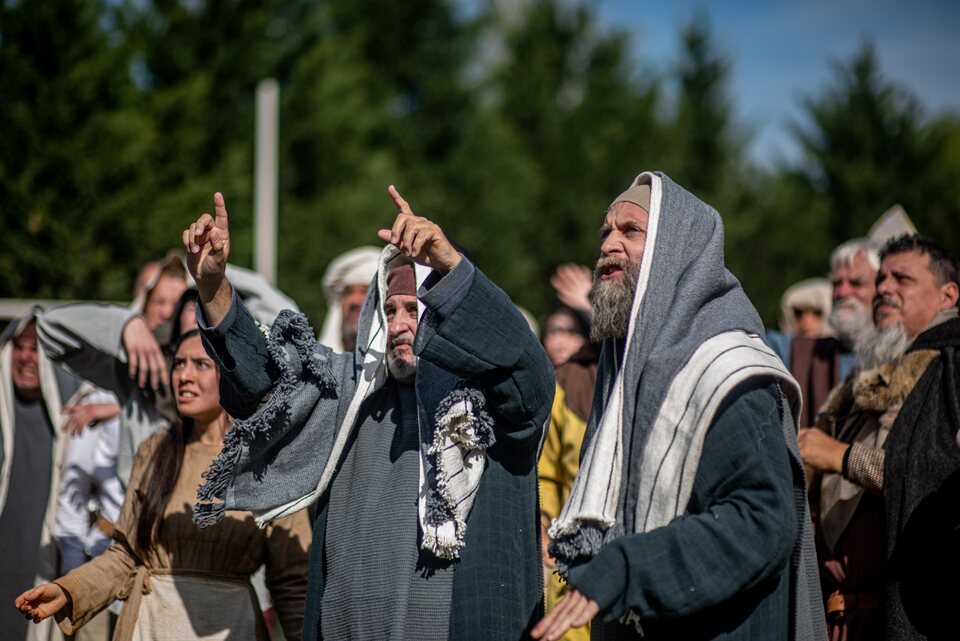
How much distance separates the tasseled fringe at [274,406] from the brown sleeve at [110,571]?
2.27 feet

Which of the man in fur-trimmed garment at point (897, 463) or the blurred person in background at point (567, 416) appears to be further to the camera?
the blurred person in background at point (567, 416)

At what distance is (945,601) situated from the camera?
3.60 meters

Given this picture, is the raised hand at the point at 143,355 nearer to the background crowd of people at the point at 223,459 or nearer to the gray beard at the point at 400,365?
the background crowd of people at the point at 223,459

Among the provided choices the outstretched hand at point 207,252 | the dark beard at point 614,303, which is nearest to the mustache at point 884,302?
the dark beard at point 614,303

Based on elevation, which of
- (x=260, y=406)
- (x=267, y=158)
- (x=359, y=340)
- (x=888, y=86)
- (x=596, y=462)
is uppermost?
(x=888, y=86)

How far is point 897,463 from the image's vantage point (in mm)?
3801

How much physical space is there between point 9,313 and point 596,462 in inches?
179

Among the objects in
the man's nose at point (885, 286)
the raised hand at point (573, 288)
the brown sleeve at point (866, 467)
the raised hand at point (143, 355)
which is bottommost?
the brown sleeve at point (866, 467)

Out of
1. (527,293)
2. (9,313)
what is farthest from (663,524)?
(527,293)

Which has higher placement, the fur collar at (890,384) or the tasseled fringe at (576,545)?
the fur collar at (890,384)

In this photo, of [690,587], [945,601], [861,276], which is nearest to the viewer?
[690,587]

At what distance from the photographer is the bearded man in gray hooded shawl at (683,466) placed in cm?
257

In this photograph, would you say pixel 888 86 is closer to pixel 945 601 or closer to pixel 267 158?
pixel 267 158

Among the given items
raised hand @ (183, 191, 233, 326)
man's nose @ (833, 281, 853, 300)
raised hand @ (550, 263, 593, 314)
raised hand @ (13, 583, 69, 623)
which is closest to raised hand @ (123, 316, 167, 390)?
raised hand @ (13, 583, 69, 623)
